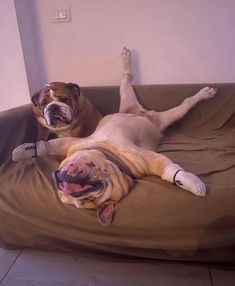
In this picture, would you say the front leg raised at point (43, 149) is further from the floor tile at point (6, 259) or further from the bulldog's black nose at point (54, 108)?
the floor tile at point (6, 259)

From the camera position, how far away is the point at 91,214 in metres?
1.29

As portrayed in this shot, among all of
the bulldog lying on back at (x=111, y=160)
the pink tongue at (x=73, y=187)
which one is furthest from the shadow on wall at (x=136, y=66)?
the pink tongue at (x=73, y=187)

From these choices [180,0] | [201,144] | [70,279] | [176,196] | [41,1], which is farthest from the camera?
[41,1]

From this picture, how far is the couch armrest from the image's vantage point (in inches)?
61.5

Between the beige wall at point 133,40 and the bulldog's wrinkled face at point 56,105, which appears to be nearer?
the bulldog's wrinkled face at point 56,105

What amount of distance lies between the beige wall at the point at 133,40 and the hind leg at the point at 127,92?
0.35 feet

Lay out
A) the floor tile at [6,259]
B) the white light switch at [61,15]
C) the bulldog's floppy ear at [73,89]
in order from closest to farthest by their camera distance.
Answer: the floor tile at [6,259] → the bulldog's floppy ear at [73,89] → the white light switch at [61,15]

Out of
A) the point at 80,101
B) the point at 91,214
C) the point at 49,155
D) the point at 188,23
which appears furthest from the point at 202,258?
the point at 188,23

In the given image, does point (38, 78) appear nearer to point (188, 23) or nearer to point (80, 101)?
point (80, 101)

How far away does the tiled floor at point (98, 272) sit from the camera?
130cm

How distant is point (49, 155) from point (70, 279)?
622 mm

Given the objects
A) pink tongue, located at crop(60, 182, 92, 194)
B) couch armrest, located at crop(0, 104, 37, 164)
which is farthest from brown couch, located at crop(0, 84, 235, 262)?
pink tongue, located at crop(60, 182, 92, 194)

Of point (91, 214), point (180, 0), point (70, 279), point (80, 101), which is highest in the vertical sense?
point (180, 0)

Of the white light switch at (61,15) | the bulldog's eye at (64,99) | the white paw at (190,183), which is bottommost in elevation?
the white paw at (190,183)
